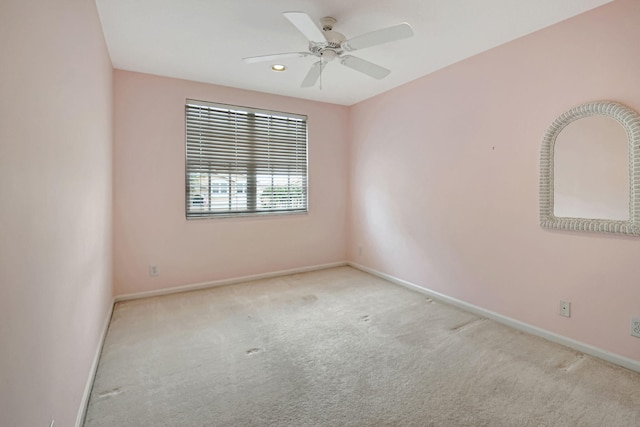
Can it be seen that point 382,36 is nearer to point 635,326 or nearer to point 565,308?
point 565,308

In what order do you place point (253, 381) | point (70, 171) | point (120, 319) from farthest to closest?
point (120, 319), point (253, 381), point (70, 171)

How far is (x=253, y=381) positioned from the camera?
6.54 feet

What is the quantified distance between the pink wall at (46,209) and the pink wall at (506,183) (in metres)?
3.03

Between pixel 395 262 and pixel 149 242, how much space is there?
2878 mm

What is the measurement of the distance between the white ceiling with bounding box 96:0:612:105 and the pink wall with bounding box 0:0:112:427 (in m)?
0.47

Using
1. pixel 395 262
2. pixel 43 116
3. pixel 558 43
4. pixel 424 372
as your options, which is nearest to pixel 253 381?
pixel 424 372

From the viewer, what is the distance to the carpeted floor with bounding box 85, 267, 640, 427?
5.58 ft

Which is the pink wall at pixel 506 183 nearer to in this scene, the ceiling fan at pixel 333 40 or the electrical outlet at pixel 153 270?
the ceiling fan at pixel 333 40

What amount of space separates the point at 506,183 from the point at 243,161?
2.89m

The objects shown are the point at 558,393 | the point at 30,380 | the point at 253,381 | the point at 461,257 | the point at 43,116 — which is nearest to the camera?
the point at 30,380

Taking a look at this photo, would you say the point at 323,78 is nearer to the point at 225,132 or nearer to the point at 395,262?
the point at 225,132

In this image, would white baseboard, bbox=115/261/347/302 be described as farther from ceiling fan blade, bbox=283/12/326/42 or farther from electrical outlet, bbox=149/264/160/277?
ceiling fan blade, bbox=283/12/326/42

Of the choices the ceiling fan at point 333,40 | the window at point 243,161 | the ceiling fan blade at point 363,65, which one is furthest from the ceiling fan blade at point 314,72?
the window at point 243,161

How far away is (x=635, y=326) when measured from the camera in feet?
6.84
